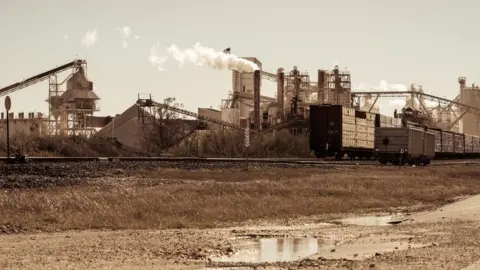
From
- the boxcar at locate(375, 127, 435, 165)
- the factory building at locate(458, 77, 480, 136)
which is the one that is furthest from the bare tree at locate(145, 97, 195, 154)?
the factory building at locate(458, 77, 480, 136)

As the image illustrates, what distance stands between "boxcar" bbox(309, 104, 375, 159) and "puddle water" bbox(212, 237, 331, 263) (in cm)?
4590

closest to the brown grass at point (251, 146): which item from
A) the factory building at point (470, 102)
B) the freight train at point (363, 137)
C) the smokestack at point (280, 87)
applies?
the freight train at point (363, 137)

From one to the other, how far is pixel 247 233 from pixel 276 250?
115 inches

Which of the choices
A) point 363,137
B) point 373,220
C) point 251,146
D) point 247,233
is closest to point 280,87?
point 251,146

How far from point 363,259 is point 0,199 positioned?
42.0 feet

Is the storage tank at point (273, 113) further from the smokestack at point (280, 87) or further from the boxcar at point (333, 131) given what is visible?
the boxcar at point (333, 131)

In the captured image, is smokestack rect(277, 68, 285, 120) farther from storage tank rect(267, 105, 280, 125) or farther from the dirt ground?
the dirt ground

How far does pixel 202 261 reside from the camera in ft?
46.9

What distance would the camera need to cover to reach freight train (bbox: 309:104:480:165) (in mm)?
59594

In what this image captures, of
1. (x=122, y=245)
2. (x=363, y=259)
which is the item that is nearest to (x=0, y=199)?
(x=122, y=245)

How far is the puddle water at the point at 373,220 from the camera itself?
22.5m

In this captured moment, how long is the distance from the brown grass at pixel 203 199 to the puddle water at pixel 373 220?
1.77 metres

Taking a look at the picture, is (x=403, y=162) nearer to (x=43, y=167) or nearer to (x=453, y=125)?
(x=43, y=167)

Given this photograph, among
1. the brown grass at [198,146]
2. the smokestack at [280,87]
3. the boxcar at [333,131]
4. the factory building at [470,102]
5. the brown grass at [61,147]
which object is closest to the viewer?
the brown grass at [61,147]
